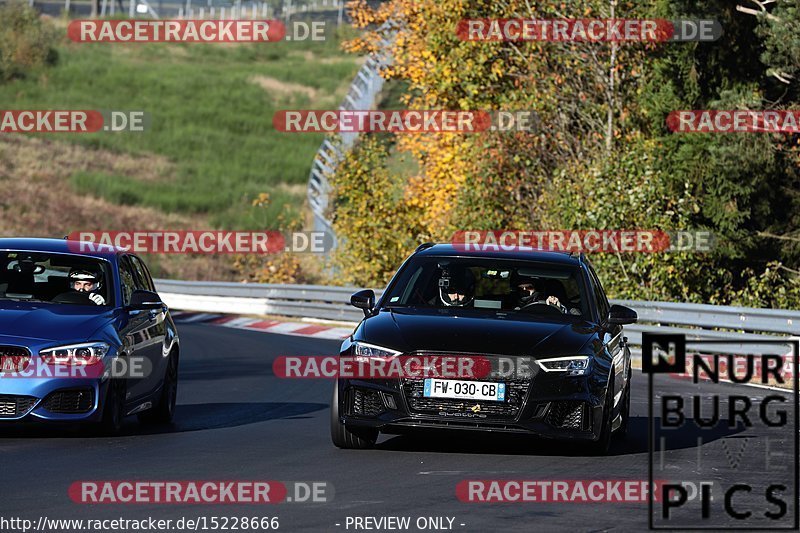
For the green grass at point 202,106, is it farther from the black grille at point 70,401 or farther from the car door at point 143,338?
Result: the black grille at point 70,401

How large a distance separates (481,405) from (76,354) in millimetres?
3088

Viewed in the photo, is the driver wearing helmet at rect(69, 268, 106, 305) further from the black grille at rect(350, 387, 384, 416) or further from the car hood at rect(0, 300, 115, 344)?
the black grille at rect(350, 387, 384, 416)

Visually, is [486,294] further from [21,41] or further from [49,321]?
[21,41]

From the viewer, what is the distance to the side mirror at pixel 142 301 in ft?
41.3

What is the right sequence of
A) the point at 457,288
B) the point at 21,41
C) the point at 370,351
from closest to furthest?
1. the point at 370,351
2. the point at 457,288
3. the point at 21,41

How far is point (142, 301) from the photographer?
41.4ft

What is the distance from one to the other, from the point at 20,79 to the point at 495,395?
91913 mm

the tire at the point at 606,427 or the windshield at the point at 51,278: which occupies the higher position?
the windshield at the point at 51,278

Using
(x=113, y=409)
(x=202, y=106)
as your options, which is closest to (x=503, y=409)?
(x=113, y=409)

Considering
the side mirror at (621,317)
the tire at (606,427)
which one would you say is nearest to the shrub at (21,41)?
the side mirror at (621,317)

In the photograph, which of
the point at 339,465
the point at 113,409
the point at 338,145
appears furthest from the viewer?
the point at 338,145

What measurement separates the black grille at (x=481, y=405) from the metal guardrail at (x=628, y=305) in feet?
5.22

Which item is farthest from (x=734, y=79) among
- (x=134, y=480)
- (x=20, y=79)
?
(x=20, y=79)

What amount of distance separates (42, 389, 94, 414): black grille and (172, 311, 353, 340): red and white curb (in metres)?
17.5
